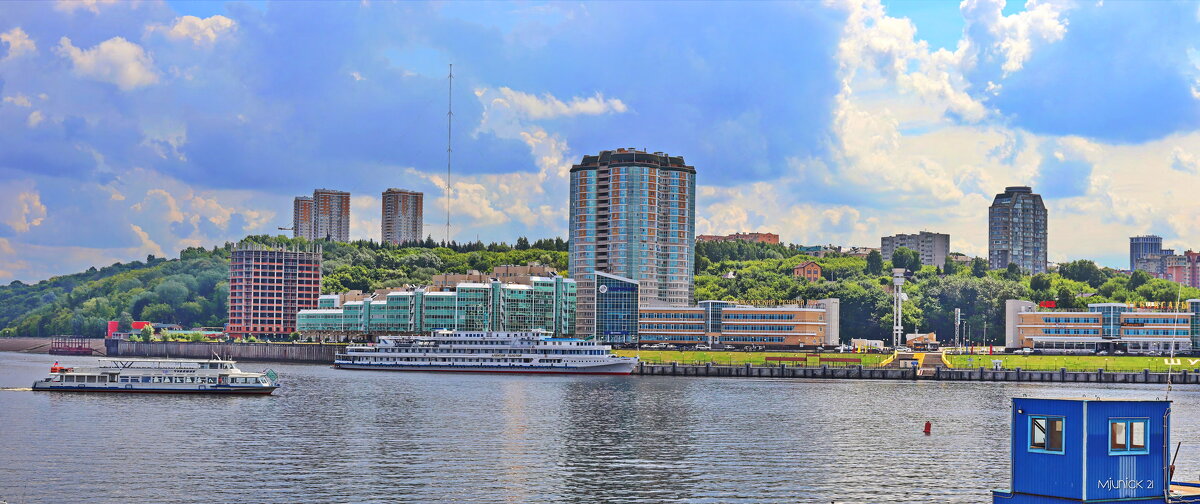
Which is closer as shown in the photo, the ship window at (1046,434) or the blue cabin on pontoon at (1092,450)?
the blue cabin on pontoon at (1092,450)

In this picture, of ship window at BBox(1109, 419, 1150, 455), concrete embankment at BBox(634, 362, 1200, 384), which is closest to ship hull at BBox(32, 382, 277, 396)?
concrete embankment at BBox(634, 362, 1200, 384)

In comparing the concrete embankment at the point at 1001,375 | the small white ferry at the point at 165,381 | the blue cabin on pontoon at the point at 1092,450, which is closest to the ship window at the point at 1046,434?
the blue cabin on pontoon at the point at 1092,450

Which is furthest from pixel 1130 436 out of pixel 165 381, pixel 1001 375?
pixel 1001 375

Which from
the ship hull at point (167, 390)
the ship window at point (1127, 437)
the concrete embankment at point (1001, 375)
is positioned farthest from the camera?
the concrete embankment at point (1001, 375)

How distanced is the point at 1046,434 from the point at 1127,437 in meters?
2.39

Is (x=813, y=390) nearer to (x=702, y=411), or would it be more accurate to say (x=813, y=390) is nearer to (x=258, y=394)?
(x=702, y=411)

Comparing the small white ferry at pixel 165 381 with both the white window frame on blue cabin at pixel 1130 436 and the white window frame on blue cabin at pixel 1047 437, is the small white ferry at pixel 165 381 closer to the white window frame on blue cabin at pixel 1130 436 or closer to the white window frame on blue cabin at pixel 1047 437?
the white window frame on blue cabin at pixel 1047 437

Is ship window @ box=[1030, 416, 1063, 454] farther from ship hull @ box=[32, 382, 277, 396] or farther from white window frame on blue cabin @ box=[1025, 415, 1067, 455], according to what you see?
ship hull @ box=[32, 382, 277, 396]

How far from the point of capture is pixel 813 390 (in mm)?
158250

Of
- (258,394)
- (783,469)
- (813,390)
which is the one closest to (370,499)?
(783,469)

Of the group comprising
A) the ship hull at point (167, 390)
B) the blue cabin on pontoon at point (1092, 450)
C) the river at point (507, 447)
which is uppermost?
the blue cabin on pontoon at point (1092, 450)

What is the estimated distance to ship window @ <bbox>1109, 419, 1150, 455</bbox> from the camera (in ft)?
126

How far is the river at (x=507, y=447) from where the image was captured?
65.8 m

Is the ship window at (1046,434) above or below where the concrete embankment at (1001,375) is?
above
